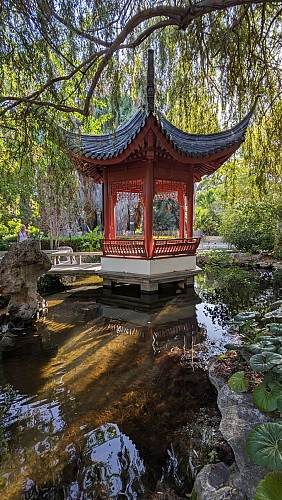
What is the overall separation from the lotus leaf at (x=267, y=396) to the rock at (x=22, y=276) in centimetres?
379

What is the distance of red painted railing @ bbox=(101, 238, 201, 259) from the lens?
23.1 ft

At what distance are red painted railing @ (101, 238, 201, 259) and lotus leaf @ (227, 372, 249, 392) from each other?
438 cm

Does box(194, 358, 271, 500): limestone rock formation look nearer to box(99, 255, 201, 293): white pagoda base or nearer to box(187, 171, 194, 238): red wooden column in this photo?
box(99, 255, 201, 293): white pagoda base

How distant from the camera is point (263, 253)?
419 inches

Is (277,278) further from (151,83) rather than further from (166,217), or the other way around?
(166,217)

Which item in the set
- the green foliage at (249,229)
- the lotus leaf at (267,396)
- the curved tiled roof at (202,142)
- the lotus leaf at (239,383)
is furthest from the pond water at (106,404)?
the green foliage at (249,229)

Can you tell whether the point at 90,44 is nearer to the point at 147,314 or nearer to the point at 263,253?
the point at 147,314

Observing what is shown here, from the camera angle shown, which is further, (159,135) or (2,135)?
(159,135)

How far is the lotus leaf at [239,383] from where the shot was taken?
99.7 inches

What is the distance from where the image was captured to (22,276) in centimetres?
523

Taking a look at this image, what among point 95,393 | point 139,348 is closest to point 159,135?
point 139,348

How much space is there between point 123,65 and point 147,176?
13.3ft

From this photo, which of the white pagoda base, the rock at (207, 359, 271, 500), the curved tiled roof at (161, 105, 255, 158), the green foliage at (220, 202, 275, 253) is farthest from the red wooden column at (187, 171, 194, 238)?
the rock at (207, 359, 271, 500)

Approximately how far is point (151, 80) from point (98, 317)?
3.54 meters
